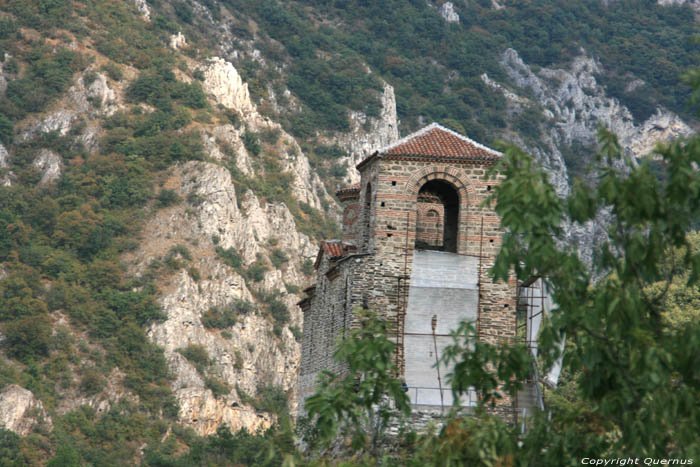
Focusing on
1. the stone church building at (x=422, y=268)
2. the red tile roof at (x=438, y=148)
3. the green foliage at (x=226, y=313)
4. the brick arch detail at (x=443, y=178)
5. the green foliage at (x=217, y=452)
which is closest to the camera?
the stone church building at (x=422, y=268)

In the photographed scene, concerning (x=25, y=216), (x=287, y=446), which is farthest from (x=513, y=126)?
(x=287, y=446)

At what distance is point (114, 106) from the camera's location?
84000 millimetres

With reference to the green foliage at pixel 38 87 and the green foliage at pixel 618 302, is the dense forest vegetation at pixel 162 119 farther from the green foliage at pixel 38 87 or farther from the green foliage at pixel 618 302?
the green foliage at pixel 618 302

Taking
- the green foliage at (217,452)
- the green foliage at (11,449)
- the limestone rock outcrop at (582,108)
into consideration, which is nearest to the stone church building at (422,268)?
the green foliage at (217,452)

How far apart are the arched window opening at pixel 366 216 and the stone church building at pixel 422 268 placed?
32 mm

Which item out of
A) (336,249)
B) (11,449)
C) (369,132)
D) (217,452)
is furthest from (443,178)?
(369,132)

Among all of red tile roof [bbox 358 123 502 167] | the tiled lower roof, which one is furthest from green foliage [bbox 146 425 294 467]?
red tile roof [bbox 358 123 502 167]

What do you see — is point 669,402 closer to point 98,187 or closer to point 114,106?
point 98,187

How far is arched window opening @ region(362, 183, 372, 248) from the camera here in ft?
91.2

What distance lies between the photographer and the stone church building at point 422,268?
25969 mm

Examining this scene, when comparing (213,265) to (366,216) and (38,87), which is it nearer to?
(38,87)

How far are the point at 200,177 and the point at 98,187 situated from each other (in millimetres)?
8036

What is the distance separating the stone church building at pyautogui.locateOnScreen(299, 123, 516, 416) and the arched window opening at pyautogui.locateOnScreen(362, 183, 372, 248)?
0.11 feet

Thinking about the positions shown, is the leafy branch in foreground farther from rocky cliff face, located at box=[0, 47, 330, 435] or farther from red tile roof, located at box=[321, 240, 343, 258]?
rocky cliff face, located at box=[0, 47, 330, 435]
